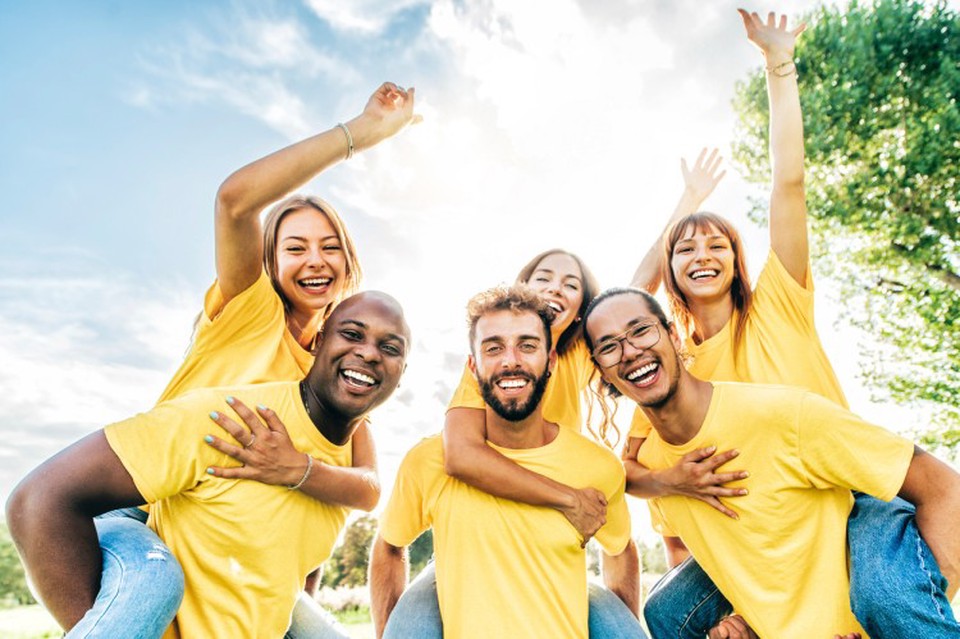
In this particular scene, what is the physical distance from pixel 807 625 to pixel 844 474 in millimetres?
783

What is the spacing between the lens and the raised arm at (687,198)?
5398 mm

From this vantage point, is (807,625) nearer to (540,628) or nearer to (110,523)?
(540,628)

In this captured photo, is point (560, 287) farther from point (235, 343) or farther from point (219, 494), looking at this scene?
point (219, 494)

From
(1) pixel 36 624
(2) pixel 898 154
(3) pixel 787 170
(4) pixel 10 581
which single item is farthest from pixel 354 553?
(3) pixel 787 170

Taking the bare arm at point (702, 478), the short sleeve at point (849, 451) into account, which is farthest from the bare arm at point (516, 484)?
the short sleeve at point (849, 451)

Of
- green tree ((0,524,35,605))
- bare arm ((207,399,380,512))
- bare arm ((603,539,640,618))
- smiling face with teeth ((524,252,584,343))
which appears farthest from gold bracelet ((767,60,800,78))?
green tree ((0,524,35,605))

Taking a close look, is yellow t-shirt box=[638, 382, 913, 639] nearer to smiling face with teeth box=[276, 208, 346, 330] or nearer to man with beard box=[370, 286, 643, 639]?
man with beard box=[370, 286, 643, 639]

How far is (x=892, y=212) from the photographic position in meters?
12.6

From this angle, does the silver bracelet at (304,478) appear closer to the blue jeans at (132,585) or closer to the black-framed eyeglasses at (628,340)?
the blue jeans at (132,585)

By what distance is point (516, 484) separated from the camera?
3.62m

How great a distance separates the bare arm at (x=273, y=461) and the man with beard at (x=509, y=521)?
589 mm

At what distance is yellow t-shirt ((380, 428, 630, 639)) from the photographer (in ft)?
11.5

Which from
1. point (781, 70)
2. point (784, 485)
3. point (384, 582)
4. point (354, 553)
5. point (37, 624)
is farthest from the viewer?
point (354, 553)

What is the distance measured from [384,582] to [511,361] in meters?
1.63
